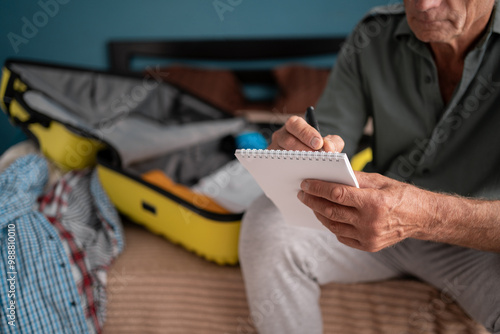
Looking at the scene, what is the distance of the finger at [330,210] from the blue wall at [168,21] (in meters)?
1.83

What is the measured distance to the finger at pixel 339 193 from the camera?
25.1 inches

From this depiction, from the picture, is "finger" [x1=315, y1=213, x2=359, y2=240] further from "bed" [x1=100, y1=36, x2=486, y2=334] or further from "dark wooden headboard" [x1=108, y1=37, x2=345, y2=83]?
"dark wooden headboard" [x1=108, y1=37, x2=345, y2=83]

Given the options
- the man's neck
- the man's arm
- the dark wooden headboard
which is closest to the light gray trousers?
the man's arm

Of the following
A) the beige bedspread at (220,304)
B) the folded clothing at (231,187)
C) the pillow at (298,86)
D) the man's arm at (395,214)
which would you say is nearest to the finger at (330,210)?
the man's arm at (395,214)

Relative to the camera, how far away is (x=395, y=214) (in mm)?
660

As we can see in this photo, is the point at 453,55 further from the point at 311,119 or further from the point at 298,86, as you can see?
the point at 298,86

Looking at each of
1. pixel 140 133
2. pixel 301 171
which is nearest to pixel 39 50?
pixel 140 133

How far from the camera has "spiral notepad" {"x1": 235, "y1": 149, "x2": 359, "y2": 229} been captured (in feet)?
1.96

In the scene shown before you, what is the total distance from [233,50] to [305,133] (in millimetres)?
→ 1755

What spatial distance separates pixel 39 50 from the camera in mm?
2303

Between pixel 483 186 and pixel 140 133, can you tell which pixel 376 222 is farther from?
pixel 140 133

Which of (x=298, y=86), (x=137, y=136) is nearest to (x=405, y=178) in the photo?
(x=137, y=136)

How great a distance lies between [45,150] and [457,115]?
125 cm

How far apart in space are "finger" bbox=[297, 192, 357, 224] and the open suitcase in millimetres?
341
